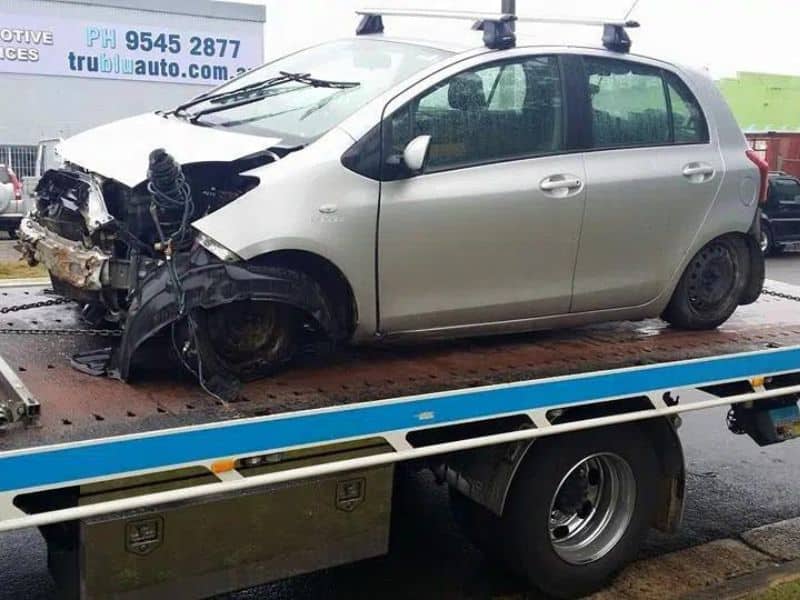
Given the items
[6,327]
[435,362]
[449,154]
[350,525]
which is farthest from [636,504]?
[6,327]

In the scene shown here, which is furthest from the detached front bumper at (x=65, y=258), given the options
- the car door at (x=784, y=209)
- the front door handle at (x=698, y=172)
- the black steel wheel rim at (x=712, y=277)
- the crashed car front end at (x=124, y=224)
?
the car door at (x=784, y=209)

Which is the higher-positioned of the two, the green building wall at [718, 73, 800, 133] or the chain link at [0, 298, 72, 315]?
the green building wall at [718, 73, 800, 133]

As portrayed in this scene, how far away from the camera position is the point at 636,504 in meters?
4.79

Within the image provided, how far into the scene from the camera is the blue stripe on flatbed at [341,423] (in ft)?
10.2

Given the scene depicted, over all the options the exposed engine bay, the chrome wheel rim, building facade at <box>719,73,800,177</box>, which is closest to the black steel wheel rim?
the chrome wheel rim

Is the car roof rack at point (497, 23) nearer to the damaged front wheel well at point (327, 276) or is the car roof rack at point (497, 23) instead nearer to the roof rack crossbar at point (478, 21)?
the roof rack crossbar at point (478, 21)

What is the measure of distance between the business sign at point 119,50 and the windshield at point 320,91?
78.6 ft

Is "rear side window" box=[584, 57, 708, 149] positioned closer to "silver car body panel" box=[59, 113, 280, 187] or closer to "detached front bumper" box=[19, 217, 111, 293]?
"silver car body panel" box=[59, 113, 280, 187]

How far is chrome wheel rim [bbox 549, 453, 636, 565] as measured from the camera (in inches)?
185

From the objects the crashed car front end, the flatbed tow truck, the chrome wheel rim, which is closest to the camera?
the flatbed tow truck

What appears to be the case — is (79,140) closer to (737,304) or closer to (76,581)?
(76,581)

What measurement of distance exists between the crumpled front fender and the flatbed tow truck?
0.15 m

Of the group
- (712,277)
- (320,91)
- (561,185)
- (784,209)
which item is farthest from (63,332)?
(784,209)

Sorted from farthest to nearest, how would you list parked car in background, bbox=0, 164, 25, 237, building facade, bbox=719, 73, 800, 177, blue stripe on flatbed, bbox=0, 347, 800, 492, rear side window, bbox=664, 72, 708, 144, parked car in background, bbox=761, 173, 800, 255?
building facade, bbox=719, 73, 800, 177 < parked car in background, bbox=761, 173, 800, 255 < parked car in background, bbox=0, 164, 25, 237 < rear side window, bbox=664, 72, 708, 144 < blue stripe on flatbed, bbox=0, 347, 800, 492
